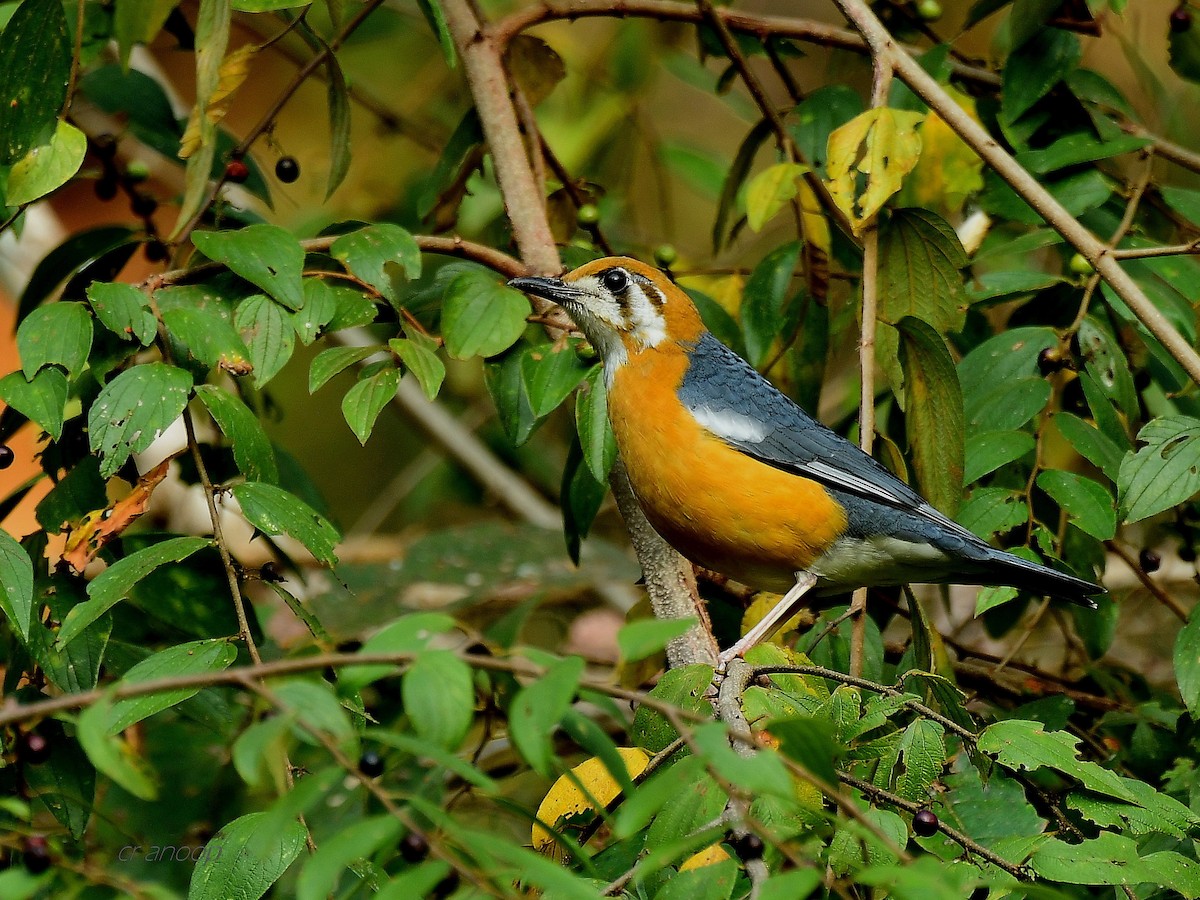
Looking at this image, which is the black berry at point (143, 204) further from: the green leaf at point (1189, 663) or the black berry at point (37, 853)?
the green leaf at point (1189, 663)

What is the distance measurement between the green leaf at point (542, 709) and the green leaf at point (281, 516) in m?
1.51

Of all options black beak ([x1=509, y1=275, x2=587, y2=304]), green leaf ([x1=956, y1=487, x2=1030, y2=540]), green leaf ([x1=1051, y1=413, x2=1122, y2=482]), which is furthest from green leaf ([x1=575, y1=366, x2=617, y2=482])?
green leaf ([x1=1051, y1=413, x2=1122, y2=482])

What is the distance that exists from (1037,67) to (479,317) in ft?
8.61

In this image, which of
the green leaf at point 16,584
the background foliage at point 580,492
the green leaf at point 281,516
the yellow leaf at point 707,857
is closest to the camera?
the background foliage at point 580,492

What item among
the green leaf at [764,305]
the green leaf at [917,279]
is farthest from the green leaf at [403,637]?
the green leaf at [764,305]

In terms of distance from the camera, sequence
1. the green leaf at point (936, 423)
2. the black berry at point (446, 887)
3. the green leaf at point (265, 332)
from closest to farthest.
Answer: the black berry at point (446, 887) < the green leaf at point (265, 332) < the green leaf at point (936, 423)

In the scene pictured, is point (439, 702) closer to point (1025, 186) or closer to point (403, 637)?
point (403, 637)

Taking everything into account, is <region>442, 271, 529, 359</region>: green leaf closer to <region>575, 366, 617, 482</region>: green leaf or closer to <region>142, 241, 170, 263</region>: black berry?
<region>575, 366, 617, 482</region>: green leaf

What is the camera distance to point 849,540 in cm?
467

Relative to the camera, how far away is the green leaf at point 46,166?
3891 mm

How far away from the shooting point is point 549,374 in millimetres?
4332

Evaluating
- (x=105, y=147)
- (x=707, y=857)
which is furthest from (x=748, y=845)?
(x=105, y=147)

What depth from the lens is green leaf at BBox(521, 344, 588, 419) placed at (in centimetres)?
423

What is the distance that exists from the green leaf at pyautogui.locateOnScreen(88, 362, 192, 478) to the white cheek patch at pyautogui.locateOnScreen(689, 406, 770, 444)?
2.01 metres
